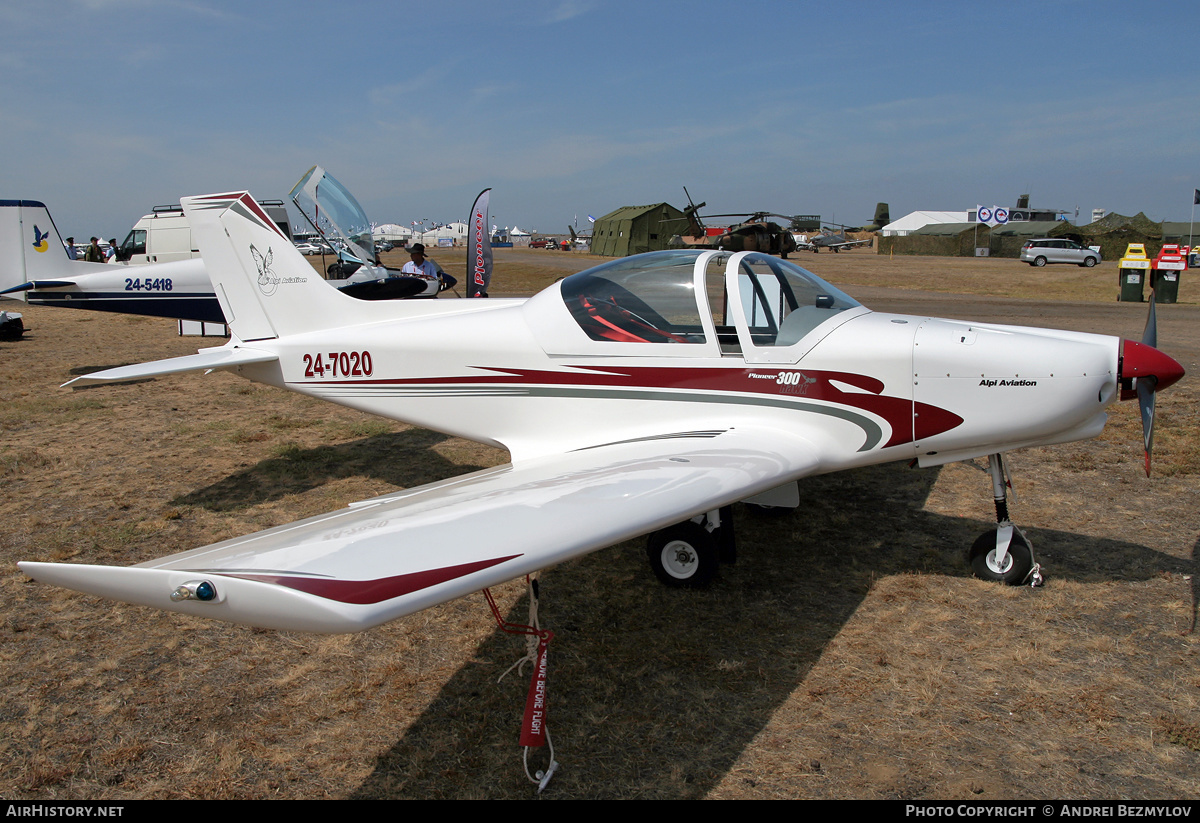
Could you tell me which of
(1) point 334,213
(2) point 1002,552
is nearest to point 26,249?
(1) point 334,213

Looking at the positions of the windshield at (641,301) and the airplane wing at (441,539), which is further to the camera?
the windshield at (641,301)

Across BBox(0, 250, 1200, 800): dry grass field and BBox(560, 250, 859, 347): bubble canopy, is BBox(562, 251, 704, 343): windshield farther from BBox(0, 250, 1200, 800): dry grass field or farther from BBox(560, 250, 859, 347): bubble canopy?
BBox(0, 250, 1200, 800): dry grass field

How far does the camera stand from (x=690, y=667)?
12.1 feet

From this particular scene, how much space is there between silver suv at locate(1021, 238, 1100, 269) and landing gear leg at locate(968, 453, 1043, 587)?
44313mm

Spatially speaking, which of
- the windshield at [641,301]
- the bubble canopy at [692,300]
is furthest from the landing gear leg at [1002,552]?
the windshield at [641,301]

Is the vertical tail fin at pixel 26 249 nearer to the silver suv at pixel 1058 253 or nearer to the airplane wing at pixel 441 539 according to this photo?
the airplane wing at pixel 441 539

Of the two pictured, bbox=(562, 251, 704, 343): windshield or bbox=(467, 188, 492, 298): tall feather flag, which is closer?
bbox=(562, 251, 704, 343): windshield

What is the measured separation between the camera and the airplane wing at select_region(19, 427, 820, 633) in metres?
2.14

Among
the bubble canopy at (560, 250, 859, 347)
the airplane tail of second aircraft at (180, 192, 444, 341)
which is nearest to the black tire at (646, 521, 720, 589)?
the bubble canopy at (560, 250, 859, 347)

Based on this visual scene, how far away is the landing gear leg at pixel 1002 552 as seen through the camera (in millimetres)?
4355

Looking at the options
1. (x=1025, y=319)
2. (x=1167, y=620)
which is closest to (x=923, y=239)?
(x=1025, y=319)

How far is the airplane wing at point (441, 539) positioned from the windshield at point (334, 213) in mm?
11563

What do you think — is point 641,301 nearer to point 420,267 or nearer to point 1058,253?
point 420,267
